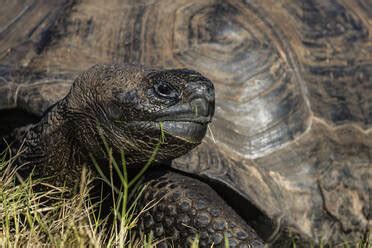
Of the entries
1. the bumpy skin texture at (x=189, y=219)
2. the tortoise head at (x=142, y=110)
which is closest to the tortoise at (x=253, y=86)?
the bumpy skin texture at (x=189, y=219)

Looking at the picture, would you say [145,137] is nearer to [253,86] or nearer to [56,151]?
[56,151]

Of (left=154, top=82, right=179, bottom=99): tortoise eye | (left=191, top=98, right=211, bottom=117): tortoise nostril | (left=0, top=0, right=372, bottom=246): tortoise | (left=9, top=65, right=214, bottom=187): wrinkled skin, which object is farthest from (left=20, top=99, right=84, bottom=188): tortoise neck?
(left=191, top=98, right=211, bottom=117): tortoise nostril

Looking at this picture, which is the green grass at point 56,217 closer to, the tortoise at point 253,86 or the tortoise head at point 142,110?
the tortoise head at point 142,110

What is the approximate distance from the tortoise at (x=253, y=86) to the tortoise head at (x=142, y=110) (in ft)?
1.41

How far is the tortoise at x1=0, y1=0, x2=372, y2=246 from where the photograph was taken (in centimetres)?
427

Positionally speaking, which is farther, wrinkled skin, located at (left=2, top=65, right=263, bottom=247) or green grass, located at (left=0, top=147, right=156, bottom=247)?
wrinkled skin, located at (left=2, top=65, right=263, bottom=247)

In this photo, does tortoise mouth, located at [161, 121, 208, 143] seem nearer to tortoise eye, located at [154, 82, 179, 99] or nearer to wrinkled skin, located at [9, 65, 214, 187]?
wrinkled skin, located at [9, 65, 214, 187]

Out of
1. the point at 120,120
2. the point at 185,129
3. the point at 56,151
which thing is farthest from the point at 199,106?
the point at 56,151

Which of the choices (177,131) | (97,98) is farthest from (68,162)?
(177,131)

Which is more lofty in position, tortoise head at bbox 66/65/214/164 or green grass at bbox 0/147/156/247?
tortoise head at bbox 66/65/214/164

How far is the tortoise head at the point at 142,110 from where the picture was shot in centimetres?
352

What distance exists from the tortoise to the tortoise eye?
2.00 ft

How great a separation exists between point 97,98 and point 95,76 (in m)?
0.17

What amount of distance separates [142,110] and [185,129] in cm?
23
